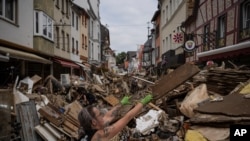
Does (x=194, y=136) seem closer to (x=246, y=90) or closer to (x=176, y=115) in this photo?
(x=246, y=90)

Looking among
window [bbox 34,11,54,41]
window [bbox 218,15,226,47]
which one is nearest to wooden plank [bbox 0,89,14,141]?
window [bbox 218,15,226,47]

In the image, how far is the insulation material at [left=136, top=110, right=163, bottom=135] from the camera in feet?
31.3

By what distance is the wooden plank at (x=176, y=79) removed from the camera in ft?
15.6

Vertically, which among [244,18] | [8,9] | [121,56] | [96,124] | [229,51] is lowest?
[96,124]

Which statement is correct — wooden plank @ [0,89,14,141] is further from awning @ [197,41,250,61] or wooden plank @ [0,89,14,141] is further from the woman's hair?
awning @ [197,41,250,61]

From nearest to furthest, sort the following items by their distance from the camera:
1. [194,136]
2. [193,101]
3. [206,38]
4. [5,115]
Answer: [194,136], [193,101], [5,115], [206,38]

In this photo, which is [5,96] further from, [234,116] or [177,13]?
[177,13]

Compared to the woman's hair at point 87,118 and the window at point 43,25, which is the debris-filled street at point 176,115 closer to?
the woman's hair at point 87,118

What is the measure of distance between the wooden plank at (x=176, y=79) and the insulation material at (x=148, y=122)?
16.0 feet

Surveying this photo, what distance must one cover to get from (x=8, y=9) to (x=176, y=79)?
43.7 ft

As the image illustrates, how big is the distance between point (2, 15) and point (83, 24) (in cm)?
2684

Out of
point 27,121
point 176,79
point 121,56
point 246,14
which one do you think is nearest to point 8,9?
point 27,121

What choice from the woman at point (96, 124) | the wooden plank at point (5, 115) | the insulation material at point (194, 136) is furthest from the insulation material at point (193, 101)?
the woman at point (96, 124)

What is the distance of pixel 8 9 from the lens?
1644 centimetres
